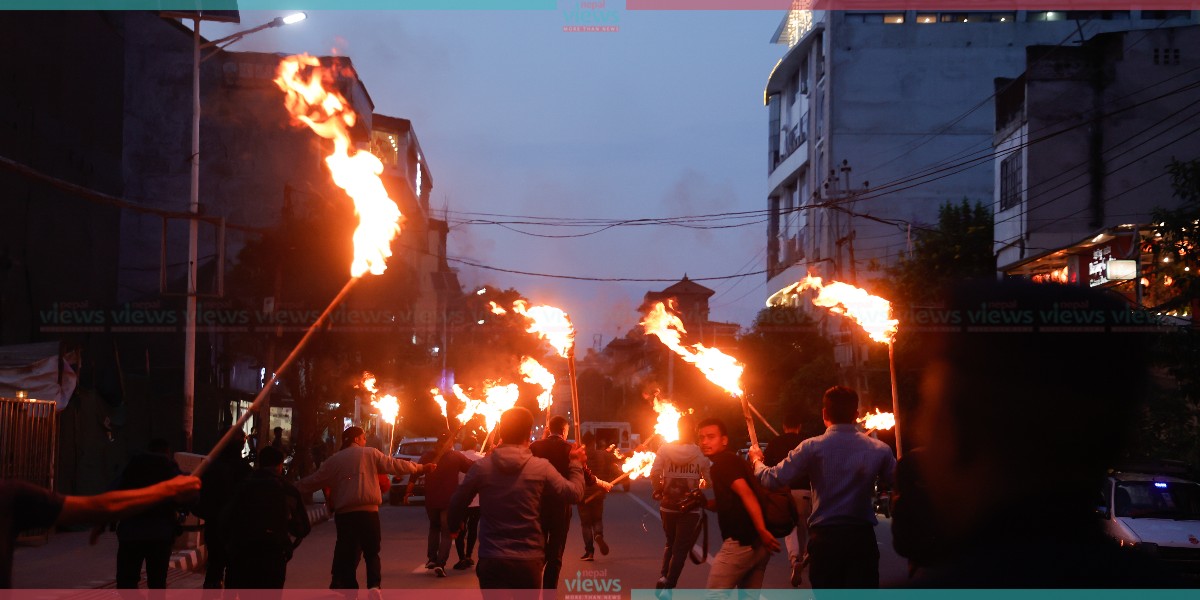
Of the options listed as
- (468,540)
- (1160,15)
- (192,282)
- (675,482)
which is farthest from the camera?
(1160,15)

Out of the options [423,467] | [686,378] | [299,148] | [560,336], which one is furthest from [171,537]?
[686,378]

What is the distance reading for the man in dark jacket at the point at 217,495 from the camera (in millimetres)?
11609

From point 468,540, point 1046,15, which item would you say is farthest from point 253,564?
point 1046,15

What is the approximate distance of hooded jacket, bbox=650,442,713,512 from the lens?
1293 centimetres

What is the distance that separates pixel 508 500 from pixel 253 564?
3.03 m

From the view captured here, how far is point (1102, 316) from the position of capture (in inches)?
80.1

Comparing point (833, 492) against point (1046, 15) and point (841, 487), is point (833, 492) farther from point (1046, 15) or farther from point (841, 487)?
point (1046, 15)

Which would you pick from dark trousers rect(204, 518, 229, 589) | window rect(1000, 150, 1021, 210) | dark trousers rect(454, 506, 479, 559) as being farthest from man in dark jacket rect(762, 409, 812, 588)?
window rect(1000, 150, 1021, 210)

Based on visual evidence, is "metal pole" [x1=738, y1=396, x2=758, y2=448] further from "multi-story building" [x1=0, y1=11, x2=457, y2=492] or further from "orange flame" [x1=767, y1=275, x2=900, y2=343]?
"multi-story building" [x1=0, y1=11, x2=457, y2=492]

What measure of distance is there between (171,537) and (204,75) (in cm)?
3240

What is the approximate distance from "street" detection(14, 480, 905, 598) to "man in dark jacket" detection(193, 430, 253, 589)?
270cm

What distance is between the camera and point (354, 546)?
12297 millimetres

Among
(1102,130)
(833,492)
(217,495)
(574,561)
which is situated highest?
(1102,130)

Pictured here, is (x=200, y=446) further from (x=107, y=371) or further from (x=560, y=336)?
(x=560, y=336)
